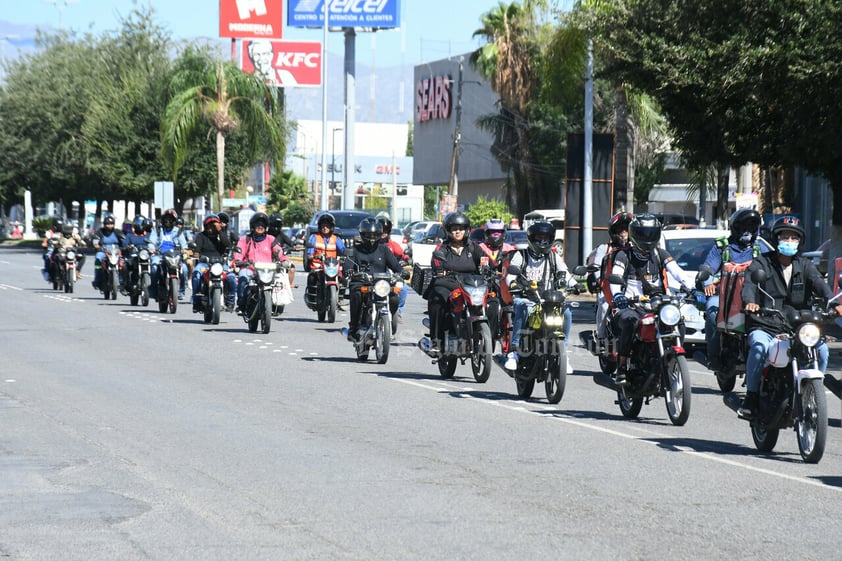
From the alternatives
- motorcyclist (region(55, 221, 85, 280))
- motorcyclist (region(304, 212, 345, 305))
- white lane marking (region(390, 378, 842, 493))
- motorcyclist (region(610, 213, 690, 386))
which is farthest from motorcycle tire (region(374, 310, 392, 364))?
motorcyclist (region(55, 221, 85, 280))

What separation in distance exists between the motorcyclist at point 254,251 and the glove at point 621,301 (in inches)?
400

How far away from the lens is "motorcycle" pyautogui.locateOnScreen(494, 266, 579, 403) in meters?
13.2

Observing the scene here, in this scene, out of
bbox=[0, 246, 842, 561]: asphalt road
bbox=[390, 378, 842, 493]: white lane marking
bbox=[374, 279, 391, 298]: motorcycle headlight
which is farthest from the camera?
bbox=[374, 279, 391, 298]: motorcycle headlight

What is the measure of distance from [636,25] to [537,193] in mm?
46953

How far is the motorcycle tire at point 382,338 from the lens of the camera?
16.9 m

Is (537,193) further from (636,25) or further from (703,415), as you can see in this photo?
(703,415)

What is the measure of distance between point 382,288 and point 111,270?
1528 centimetres

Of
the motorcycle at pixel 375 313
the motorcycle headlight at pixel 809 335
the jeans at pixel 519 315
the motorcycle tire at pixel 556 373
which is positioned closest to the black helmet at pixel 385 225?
the motorcycle at pixel 375 313

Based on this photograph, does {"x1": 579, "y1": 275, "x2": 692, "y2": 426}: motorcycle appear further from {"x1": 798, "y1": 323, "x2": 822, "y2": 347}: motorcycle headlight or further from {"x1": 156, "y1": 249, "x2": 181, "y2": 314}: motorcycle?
{"x1": 156, "y1": 249, "x2": 181, "y2": 314}: motorcycle

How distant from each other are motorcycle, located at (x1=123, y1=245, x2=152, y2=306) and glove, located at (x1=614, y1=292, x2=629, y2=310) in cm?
1672

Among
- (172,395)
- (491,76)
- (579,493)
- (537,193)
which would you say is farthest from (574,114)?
(579,493)

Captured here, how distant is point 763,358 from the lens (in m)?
10.6

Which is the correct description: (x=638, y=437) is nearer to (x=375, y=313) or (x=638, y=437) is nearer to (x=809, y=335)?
(x=809, y=335)

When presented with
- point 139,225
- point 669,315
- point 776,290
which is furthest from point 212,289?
point 776,290
